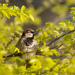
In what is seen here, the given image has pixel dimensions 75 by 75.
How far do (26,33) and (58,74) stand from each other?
0.55m

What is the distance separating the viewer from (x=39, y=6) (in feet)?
8.91

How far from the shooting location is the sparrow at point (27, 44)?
950 mm

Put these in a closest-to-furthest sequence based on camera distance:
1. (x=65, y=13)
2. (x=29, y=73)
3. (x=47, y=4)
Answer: (x=29, y=73)
(x=65, y=13)
(x=47, y=4)

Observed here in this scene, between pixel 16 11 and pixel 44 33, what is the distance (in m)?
0.25

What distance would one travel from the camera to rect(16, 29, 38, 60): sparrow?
950 millimetres

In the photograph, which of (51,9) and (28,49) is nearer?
(28,49)

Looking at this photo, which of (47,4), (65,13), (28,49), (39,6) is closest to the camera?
(28,49)

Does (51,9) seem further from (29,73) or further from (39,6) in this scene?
(29,73)

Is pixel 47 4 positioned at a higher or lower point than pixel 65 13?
higher

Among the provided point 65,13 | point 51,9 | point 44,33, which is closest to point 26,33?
point 44,33

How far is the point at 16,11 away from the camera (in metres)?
0.54

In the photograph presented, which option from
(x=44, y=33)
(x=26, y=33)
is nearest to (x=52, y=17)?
(x=26, y=33)

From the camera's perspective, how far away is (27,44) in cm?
100

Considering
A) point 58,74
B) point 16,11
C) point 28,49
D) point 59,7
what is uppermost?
point 59,7
